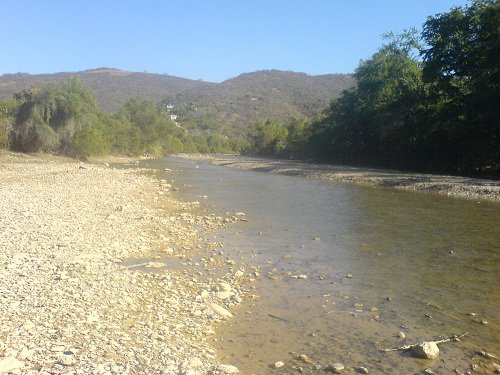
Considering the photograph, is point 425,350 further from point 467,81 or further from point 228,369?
point 467,81

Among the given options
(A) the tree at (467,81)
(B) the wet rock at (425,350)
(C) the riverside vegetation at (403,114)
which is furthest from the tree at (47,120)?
(B) the wet rock at (425,350)

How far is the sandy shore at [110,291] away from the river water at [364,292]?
0.61 meters

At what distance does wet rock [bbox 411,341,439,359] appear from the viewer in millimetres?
5812

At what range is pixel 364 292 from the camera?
8.42 meters

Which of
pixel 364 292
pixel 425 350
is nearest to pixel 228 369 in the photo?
pixel 425 350

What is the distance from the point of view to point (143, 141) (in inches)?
3285

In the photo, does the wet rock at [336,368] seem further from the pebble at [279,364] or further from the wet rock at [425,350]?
the wet rock at [425,350]

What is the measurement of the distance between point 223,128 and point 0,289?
18181 centimetres

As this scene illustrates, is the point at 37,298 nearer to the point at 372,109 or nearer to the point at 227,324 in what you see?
the point at 227,324

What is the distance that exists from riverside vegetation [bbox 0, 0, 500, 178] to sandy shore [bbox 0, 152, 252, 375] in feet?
90.0

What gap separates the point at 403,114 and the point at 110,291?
42572 mm

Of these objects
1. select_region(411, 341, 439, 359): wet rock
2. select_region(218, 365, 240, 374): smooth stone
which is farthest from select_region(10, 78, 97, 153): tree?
select_region(411, 341, 439, 359): wet rock

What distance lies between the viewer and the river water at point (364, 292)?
593 cm

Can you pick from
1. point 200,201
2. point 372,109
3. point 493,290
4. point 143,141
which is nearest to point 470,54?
point 372,109
